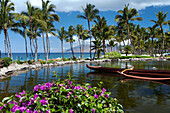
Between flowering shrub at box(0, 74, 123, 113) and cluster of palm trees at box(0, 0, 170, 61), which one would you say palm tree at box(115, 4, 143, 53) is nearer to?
cluster of palm trees at box(0, 0, 170, 61)

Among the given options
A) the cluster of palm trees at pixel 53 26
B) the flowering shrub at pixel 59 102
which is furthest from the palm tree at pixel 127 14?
the flowering shrub at pixel 59 102

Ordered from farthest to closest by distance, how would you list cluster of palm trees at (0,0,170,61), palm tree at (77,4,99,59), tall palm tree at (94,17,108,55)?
tall palm tree at (94,17,108,55), palm tree at (77,4,99,59), cluster of palm trees at (0,0,170,61)

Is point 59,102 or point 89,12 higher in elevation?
point 89,12

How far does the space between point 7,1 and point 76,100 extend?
99.9 feet

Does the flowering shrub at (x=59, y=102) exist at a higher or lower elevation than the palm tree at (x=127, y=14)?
lower

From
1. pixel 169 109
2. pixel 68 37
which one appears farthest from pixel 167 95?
pixel 68 37

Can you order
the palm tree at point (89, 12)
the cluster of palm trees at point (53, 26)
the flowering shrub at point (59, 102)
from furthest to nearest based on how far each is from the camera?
1. the palm tree at point (89, 12)
2. the cluster of palm trees at point (53, 26)
3. the flowering shrub at point (59, 102)

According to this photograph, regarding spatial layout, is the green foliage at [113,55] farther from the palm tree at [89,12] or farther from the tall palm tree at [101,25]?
the palm tree at [89,12]

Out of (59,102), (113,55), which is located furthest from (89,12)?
(59,102)

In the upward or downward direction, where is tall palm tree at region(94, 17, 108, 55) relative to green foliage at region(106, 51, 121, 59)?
upward

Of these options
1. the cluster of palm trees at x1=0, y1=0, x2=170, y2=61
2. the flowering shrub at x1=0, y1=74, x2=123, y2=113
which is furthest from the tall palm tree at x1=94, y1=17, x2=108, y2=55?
the flowering shrub at x1=0, y1=74, x2=123, y2=113

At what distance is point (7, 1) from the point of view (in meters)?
25.7

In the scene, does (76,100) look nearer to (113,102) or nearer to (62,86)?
(62,86)

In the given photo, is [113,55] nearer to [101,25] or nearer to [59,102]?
[101,25]
